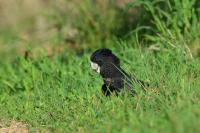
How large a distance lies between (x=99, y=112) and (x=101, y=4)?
136 inches

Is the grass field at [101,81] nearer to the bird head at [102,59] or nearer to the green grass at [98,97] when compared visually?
the green grass at [98,97]

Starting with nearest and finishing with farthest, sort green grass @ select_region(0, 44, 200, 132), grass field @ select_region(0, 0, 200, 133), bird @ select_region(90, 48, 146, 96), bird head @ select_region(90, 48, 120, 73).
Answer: green grass @ select_region(0, 44, 200, 132) → grass field @ select_region(0, 0, 200, 133) → bird @ select_region(90, 48, 146, 96) → bird head @ select_region(90, 48, 120, 73)

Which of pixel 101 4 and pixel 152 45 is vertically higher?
pixel 101 4

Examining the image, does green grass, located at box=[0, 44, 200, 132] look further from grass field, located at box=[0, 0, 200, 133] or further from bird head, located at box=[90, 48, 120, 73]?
bird head, located at box=[90, 48, 120, 73]

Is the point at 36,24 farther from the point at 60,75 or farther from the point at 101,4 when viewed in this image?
the point at 60,75

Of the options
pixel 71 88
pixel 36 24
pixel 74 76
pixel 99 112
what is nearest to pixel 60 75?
pixel 74 76

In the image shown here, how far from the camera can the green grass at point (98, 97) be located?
4117mm

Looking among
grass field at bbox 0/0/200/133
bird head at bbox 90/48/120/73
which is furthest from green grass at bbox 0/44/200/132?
bird head at bbox 90/48/120/73

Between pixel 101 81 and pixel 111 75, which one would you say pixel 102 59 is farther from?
pixel 101 81

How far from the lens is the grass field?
14.2 feet

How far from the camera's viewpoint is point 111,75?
5.17 m

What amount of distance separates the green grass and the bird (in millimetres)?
105

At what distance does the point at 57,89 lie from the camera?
18.7ft

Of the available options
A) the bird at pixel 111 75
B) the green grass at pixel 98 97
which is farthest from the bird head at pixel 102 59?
the green grass at pixel 98 97
